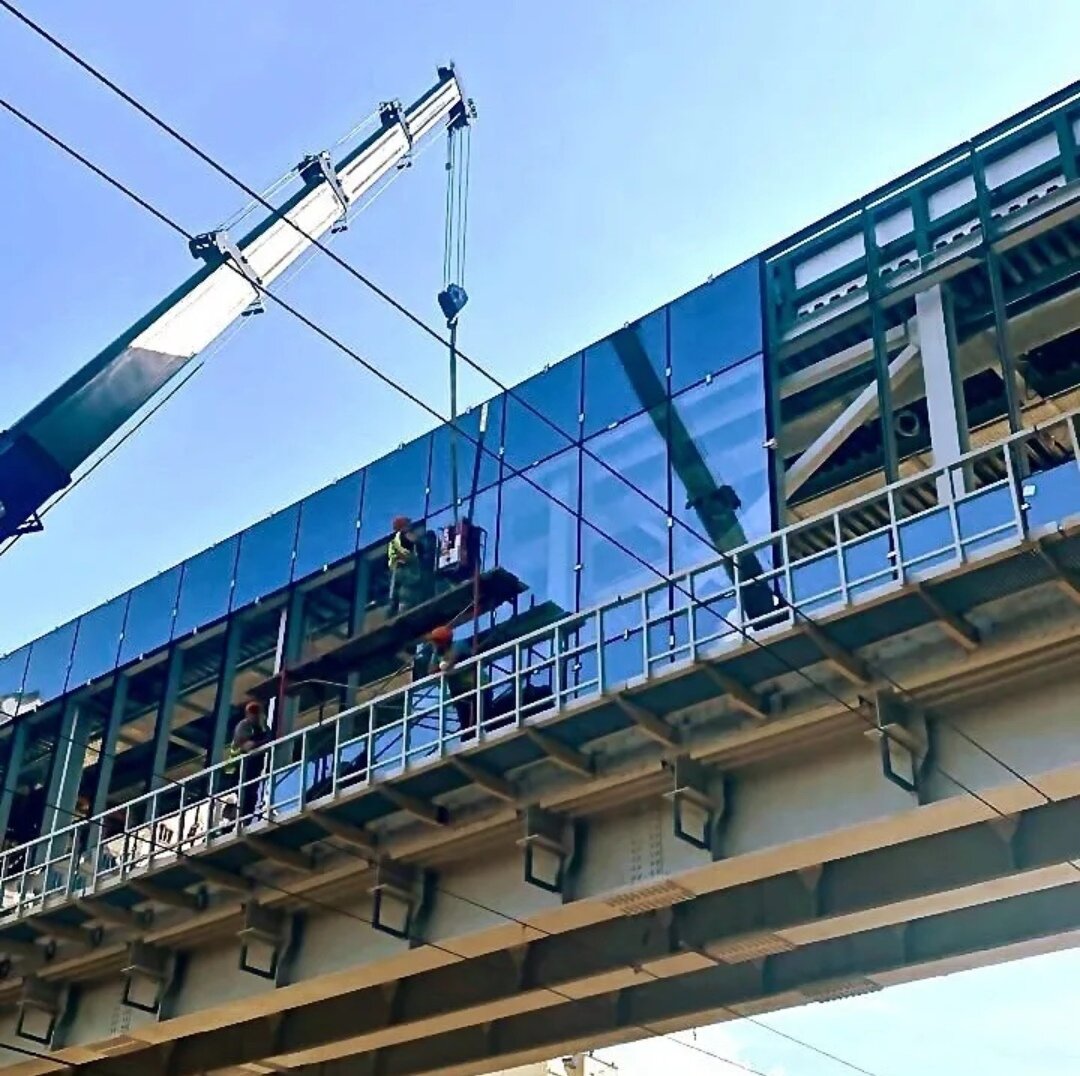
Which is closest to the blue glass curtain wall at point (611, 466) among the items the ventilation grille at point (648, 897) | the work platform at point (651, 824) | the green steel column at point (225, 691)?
the green steel column at point (225, 691)

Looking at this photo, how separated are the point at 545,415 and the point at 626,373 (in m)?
1.98

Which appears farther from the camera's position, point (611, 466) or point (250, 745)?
point (611, 466)

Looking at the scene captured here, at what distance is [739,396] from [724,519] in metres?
2.45

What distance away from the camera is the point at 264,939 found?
2008cm

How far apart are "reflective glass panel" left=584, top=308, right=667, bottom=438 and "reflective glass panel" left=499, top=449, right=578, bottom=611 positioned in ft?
3.31

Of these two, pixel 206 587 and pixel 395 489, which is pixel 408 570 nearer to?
pixel 395 489

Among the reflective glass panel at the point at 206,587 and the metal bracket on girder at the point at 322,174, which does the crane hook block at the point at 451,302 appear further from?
the reflective glass panel at the point at 206,587

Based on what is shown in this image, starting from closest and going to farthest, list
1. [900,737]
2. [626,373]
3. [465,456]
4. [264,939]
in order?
[900,737]
[264,939]
[626,373]
[465,456]

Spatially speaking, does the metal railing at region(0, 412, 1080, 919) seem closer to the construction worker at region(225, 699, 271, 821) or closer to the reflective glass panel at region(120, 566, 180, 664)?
the construction worker at region(225, 699, 271, 821)

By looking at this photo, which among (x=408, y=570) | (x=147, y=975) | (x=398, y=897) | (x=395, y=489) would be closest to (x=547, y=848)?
(x=398, y=897)

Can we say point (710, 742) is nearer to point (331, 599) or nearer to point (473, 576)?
point (473, 576)

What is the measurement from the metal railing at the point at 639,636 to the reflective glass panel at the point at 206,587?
7.84 m

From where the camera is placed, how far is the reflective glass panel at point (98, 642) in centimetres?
3609

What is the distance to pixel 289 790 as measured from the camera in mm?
23516
